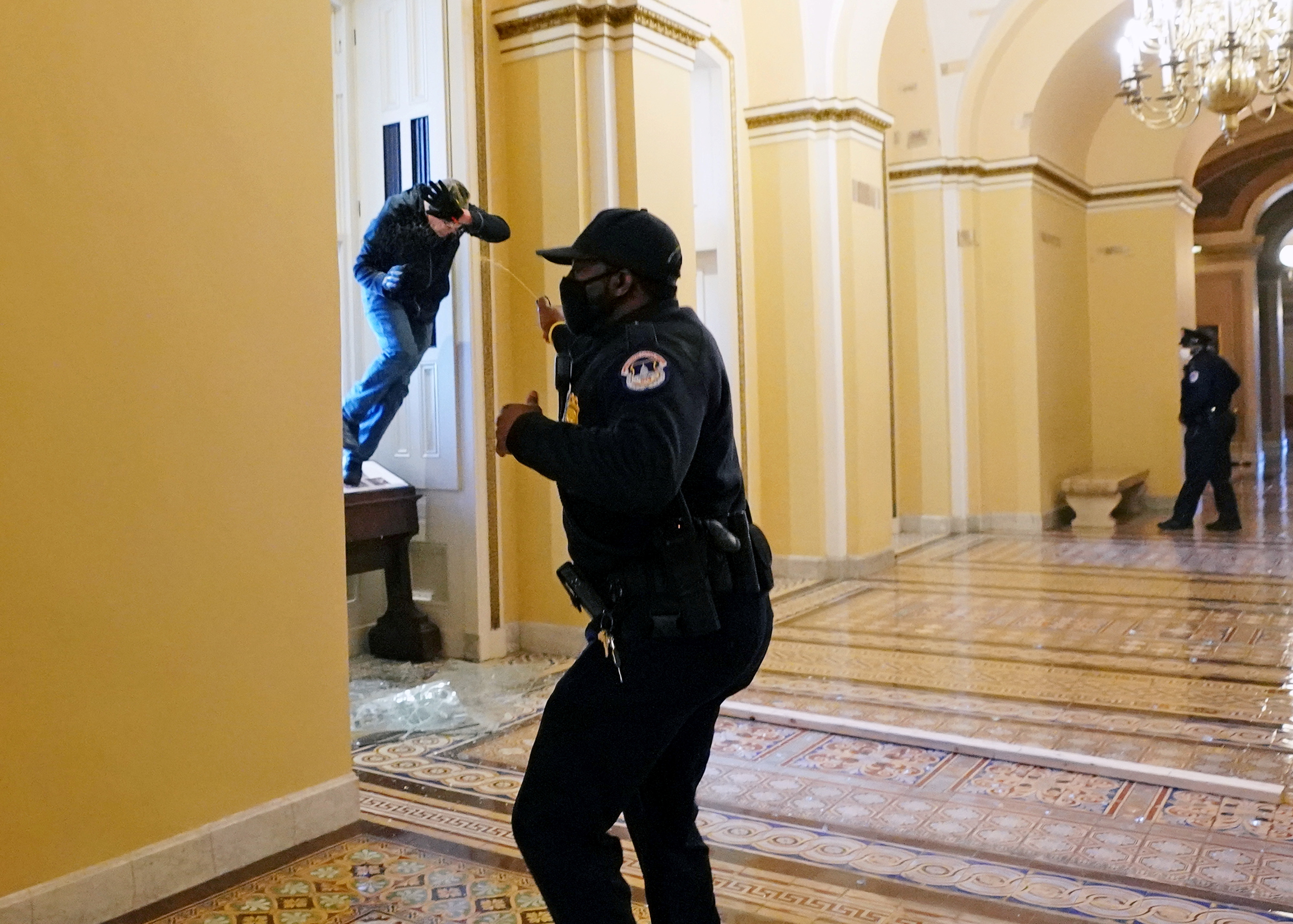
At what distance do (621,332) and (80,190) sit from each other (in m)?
1.75

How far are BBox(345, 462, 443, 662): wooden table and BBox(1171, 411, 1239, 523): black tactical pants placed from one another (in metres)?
7.70

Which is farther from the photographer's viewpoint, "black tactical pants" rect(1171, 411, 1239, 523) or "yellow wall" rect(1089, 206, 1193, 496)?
"yellow wall" rect(1089, 206, 1193, 496)

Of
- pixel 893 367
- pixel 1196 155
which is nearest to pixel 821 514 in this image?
pixel 893 367

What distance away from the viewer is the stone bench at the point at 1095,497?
462 inches

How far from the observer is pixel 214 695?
11.4 ft

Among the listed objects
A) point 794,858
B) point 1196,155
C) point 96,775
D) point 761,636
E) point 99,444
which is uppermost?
point 1196,155

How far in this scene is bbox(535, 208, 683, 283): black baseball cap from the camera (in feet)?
7.52

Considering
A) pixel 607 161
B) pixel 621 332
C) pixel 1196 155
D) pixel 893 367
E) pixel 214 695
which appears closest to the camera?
pixel 621 332

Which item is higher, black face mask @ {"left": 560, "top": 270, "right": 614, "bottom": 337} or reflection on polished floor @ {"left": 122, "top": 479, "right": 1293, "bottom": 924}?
black face mask @ {"left": 560, "top": 270, "right": 614, "bottom": 337}

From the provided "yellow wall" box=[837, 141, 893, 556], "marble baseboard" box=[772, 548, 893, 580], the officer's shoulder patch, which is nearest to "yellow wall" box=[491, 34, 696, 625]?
"yellow wall" box=[837, 141, 893, 556]

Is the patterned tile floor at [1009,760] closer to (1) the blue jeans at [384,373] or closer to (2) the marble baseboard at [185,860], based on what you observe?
(2) the marble baseboard at [185,860]

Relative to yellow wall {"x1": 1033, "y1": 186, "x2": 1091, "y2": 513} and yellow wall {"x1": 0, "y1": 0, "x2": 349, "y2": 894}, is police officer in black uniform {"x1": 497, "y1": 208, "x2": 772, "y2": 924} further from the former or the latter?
yellow wall {"x1": 1033, "y1": 186, "x2": 1091, "y2": 513}

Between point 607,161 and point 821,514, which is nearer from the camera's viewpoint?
point 607,161

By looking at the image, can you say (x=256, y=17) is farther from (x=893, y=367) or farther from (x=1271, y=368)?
(x=1271, y=368)
